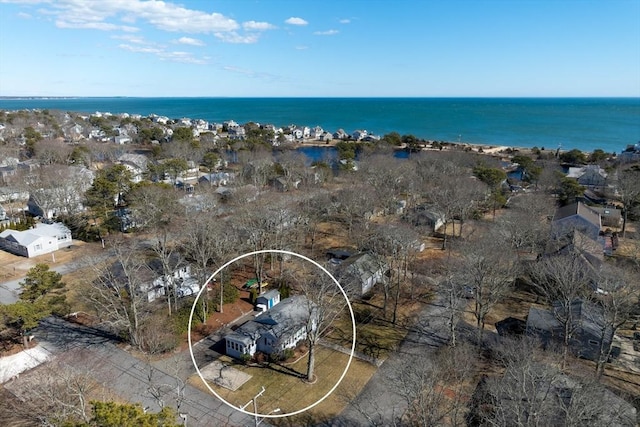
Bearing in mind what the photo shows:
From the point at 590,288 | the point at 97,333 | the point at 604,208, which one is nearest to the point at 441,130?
the point at 604,208

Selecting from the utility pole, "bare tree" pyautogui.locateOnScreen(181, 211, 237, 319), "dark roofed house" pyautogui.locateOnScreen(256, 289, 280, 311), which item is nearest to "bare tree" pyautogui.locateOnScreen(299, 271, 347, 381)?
the utility pole

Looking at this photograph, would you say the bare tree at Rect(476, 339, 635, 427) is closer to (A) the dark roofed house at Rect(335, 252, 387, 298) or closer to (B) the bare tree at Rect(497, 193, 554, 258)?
(A) the dark roofed house at Rect(335, 252, 387, 298)

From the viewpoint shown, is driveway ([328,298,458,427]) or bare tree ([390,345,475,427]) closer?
bare tree ([390,345,475,427])

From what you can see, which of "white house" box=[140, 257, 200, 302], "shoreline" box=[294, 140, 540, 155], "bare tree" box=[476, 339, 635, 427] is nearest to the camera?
"bare tree" box=[476, 339, 635, 427]

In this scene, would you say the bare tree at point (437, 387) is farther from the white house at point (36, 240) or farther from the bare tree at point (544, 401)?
the white house at point (36, 240)

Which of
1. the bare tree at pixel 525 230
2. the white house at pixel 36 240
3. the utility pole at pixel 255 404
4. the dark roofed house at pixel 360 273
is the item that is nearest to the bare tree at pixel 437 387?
the utility pole at pixel 255 404

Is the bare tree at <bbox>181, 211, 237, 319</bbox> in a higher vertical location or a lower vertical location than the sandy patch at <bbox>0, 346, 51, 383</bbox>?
higher

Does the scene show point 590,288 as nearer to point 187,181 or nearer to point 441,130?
point 187,181
